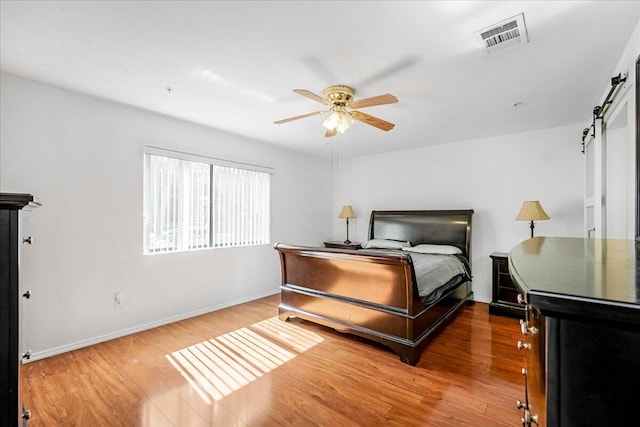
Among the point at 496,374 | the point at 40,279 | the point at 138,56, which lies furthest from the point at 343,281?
the point at 40,279

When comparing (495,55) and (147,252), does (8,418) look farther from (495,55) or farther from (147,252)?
(495,55)

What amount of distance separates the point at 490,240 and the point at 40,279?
5216 mm

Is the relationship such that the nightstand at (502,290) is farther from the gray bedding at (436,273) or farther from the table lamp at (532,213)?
the table lamp at (532,213)

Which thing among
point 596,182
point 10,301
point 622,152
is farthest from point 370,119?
point 10,301

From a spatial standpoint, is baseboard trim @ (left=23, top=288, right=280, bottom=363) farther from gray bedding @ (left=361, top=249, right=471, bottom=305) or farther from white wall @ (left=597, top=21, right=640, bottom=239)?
white wall @ (left=597, top=21, right=640, bottom=239)

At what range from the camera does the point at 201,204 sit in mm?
3881

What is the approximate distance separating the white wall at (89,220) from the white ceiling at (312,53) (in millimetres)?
254

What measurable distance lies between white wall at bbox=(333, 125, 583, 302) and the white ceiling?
734 mm

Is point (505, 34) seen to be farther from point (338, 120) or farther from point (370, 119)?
point (338, 120)

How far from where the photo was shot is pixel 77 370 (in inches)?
94.5

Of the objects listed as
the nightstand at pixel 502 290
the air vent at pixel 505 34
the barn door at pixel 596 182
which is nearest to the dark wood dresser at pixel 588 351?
the air vent at pixel 505 34

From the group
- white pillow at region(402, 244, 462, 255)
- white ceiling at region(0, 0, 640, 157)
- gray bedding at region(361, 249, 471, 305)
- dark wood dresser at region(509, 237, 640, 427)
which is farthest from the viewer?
white pillow at region(402, 244, 462, 255)

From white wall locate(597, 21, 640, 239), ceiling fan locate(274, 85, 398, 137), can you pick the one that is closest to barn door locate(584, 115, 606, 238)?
white wall locate(597, 21, 640, 239)

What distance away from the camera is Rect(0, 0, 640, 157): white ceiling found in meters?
1.70
